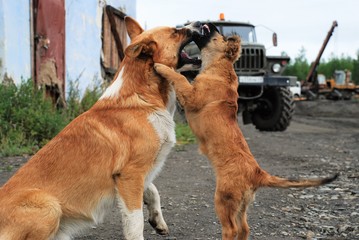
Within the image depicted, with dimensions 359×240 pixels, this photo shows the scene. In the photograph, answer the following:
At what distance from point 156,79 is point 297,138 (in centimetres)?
1021

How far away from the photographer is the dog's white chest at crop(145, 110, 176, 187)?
4352mm

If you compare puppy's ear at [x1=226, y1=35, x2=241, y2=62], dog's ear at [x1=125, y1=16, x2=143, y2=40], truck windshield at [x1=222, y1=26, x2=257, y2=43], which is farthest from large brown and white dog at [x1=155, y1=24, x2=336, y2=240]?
truck windshield at [x1=222, y1=26, x2=257, y2=43]

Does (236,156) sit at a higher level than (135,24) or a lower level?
lower

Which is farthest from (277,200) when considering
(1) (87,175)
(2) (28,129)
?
(2) (28,129)

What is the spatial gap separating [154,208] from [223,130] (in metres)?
0.90

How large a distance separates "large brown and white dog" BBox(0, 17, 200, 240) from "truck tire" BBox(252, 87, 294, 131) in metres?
10.1

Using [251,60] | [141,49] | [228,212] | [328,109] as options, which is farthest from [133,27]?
[328,109]

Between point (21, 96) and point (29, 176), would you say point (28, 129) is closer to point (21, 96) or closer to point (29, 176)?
point (21, 96)

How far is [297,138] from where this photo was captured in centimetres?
1430

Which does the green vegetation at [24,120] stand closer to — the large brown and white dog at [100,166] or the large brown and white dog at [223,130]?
the large brown and white dog at [223,130]

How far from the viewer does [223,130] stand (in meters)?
4.77

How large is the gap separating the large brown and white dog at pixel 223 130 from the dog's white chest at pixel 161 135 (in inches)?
14.8

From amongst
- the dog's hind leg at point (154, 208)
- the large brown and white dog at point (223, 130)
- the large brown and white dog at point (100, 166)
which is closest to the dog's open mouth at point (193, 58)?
the large brown and white dog at point (223, 130)

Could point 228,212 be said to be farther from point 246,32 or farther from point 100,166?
point 246,32
